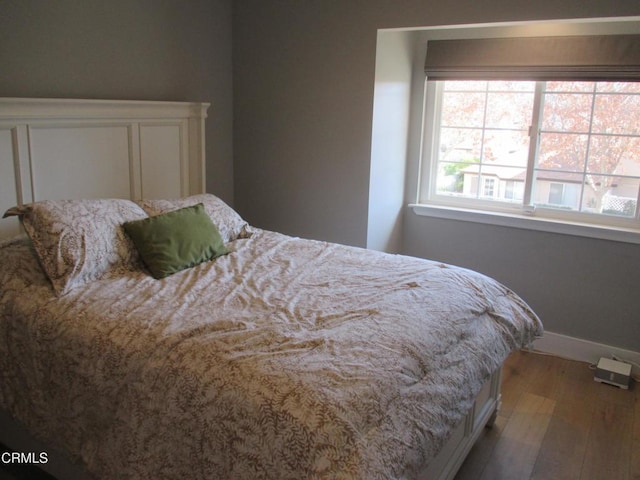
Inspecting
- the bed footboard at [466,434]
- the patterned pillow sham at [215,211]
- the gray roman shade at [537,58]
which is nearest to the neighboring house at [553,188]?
the gray roman shade at [537,58]

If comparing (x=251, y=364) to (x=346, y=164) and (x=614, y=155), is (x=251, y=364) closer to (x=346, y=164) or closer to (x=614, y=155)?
(x=346, y=164)

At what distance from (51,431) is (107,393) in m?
0.37

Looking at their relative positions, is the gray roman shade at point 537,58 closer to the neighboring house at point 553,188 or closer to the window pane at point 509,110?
the window pane at point 509,110

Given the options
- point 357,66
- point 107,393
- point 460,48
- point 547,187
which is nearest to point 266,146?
point 357,66

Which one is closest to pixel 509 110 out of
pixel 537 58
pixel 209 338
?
pixel 537 58

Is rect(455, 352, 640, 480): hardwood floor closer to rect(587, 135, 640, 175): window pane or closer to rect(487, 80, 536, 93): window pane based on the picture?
rect(587, 135, 640, 175): window pane

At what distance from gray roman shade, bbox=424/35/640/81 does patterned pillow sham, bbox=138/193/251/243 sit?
1.60 metres

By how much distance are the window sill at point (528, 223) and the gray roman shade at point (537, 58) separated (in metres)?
0.82

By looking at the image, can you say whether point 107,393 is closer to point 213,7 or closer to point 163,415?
point 163,415

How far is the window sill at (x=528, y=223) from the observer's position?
10.3 ft

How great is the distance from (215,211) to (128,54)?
0.98 m

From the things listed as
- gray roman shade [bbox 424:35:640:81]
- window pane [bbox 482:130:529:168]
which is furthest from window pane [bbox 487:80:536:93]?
window pane [bbox 482:130:529:168]

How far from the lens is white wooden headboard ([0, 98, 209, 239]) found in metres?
2.44

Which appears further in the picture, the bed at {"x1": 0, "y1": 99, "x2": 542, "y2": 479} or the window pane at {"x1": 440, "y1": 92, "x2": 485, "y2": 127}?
the window pane at {"x1": 440, "y1": 92, "x2": 485, "y2": 127}
